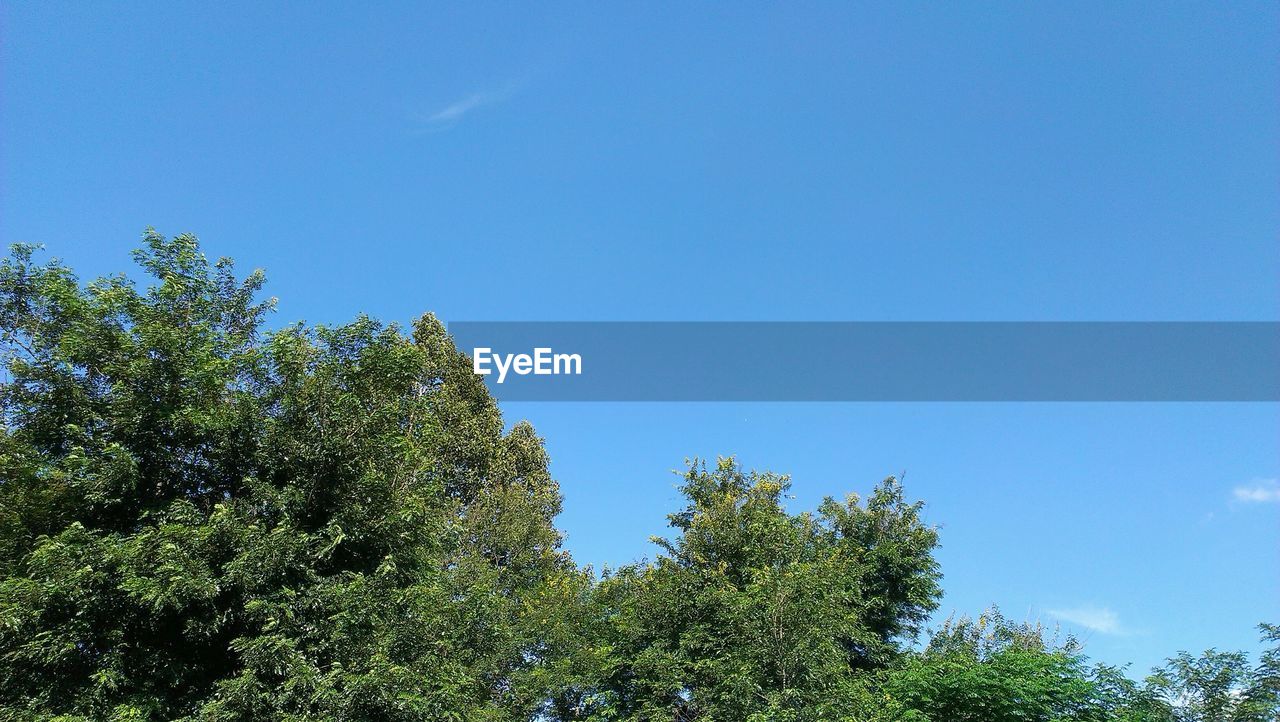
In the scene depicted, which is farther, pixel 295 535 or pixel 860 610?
pixel 860 610

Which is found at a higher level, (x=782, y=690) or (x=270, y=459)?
(x=270, y=459)

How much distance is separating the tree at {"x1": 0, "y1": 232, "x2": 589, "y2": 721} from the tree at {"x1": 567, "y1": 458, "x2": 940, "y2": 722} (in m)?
6.67

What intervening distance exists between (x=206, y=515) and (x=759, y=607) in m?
12.4

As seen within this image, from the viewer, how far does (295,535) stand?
13.0 m

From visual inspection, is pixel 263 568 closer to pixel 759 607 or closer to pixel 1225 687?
pixel 759 607

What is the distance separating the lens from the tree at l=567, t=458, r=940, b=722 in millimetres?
18328

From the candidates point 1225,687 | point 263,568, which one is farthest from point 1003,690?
point 263,568

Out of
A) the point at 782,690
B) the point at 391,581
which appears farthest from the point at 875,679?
the point at 391,581

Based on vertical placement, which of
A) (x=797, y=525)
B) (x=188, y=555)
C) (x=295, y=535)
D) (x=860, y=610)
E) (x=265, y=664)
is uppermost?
(x=797, y=525)

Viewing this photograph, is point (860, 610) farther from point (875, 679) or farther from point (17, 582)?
point (17, 582)

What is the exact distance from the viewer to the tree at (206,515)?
11578 mm

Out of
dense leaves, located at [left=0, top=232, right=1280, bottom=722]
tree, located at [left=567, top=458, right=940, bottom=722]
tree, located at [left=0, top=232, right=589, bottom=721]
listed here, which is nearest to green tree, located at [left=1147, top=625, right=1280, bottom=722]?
dense leaves, located at [left=0, top=232, right=1280, bottom=722]

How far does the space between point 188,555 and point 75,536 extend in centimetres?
189

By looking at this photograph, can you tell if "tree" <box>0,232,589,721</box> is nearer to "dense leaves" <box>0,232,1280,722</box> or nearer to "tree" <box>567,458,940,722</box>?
"dense leaves" <box>0,232,1280,722</box>
